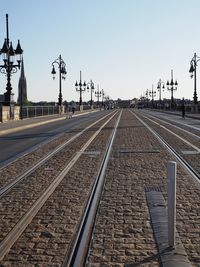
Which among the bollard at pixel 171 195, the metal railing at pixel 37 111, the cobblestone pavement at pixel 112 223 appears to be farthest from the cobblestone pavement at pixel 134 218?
the metal railing at pixel 37 111

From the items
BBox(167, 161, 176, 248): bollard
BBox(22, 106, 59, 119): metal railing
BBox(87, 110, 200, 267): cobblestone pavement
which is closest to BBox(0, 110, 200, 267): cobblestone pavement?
BBox(87, 110, 200, 267): cobblestone pavement

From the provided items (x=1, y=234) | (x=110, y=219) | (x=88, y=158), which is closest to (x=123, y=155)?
(x=88, y=158)

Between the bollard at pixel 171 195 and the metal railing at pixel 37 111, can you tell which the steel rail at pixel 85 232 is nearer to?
the bollard at pixel 171 195

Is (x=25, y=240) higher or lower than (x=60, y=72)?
lower

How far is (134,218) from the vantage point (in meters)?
7.42

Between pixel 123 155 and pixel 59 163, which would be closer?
pixel 59 163

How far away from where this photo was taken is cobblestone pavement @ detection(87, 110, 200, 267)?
563cm

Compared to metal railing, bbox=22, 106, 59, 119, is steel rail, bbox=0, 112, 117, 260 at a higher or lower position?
lower

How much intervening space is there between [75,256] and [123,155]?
34.6 feet

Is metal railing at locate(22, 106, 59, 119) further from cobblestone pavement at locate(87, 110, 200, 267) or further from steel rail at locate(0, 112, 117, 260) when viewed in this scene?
steel rail at locate(0, 112, 117, 260)

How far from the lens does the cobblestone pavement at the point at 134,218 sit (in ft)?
18.5

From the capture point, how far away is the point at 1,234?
21.7 feet

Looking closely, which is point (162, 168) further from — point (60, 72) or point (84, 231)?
point (60, 72)

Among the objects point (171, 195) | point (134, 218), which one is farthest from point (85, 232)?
point (171, 195)
